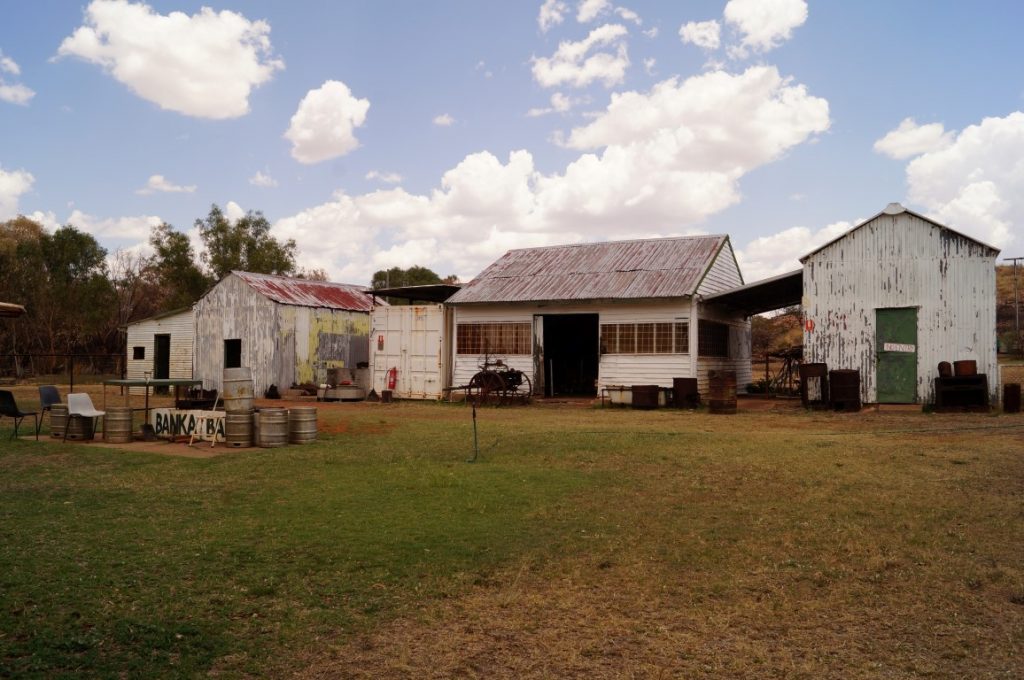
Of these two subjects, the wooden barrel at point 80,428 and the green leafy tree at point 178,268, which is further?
the green leafy tree at point 178,268

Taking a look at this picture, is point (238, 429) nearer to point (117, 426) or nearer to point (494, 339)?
point (117, 426)

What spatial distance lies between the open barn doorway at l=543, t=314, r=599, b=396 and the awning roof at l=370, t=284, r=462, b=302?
388 cm

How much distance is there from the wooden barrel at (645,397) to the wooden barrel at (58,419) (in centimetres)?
1324

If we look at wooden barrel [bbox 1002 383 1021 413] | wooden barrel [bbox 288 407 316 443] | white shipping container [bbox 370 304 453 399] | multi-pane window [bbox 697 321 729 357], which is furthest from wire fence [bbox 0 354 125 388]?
wooden barrel [bbox 1002 383 1021 413]

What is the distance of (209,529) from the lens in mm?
6906

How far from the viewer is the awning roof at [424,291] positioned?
25.0m

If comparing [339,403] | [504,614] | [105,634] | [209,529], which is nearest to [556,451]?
[209,529]

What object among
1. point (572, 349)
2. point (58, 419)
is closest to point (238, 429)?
point (58, 419)

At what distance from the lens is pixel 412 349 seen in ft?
83.6

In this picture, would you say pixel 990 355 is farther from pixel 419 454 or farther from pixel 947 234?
pixel 419 454

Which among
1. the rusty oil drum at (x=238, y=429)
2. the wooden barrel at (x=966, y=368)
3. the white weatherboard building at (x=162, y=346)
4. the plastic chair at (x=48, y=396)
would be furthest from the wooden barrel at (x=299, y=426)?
the white weatherboard building at (x=162, y=346)

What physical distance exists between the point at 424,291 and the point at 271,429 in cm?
1429

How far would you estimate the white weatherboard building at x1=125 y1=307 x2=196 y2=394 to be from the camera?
30047 mm

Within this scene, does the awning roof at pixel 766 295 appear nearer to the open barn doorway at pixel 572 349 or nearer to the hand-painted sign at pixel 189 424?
the open barn doorway at pixel 572 349
